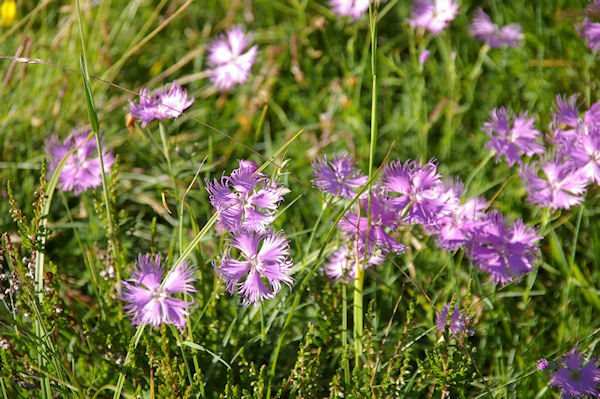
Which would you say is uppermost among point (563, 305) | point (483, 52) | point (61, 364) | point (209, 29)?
point (209, 29)

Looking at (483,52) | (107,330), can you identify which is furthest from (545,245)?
(107,330)

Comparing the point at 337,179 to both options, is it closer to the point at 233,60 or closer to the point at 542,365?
the point at 542,365

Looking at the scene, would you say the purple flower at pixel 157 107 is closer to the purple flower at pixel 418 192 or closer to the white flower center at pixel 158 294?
the white flower center at pixel 158 294

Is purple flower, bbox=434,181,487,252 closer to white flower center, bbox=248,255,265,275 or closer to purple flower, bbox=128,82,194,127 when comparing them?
white flower center, bbox=248,255,265,275

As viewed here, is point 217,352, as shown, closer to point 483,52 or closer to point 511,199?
point 511,199

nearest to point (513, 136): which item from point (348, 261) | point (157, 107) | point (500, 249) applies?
point (500, 249)

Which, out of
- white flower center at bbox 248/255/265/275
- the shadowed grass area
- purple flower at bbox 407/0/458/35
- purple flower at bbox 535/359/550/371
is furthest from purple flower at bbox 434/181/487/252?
purple flower at bbox 407/0/458/35
